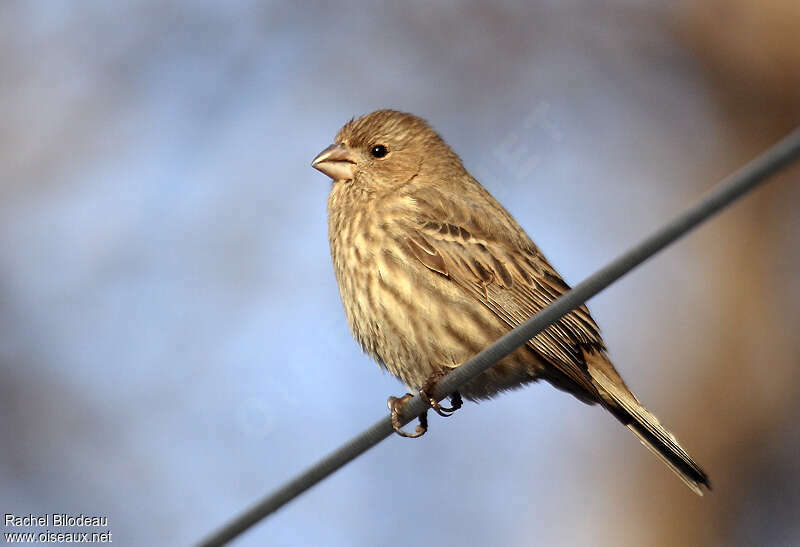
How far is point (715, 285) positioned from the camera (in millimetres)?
10250

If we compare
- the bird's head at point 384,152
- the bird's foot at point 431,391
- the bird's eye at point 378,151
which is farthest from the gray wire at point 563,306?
the bird's eye at point 378,151

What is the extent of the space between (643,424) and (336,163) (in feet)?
7.51

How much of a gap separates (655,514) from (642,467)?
47 cm

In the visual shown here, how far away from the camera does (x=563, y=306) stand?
3.28m

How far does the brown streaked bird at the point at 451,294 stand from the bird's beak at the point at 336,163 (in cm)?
2

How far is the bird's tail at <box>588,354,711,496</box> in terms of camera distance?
17.1 ft

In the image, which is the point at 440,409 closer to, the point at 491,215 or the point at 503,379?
the point at 503,379

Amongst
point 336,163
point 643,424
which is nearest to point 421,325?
point 643,424

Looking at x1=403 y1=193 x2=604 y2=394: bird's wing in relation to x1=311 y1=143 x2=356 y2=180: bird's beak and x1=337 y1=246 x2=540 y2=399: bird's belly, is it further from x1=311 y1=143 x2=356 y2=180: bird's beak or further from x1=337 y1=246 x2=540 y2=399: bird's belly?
x1=311 y1=143 x2=356 y2=180: bird's beak

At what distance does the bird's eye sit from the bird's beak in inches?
4.9

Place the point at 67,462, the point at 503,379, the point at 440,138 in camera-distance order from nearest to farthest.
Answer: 1. the point at 503,379
2. the point at 440,138
3. the point at 67,462

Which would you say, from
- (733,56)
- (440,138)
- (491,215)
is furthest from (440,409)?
(733,56)

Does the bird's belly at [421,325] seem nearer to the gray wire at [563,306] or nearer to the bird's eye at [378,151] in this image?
the gray wire at [563,306]

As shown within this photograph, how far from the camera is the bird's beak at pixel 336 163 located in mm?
6461
